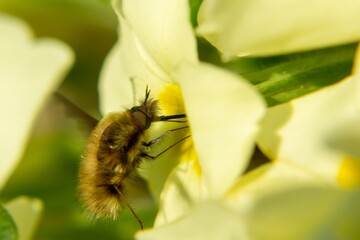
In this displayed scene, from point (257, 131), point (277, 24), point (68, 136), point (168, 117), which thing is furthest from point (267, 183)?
point (68, 136)

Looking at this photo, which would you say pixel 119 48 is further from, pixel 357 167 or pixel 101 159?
pixel 357 167

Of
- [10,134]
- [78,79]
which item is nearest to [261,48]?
[10,134]

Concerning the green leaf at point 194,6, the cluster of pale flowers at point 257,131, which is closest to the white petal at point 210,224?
the cluster of pale flowers at point 257,131

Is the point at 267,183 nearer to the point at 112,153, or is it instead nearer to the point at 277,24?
the point at 277,24

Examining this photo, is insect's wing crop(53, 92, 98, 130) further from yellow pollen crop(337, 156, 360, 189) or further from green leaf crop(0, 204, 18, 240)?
yellow pollen crop(337, 156, 360, 189)

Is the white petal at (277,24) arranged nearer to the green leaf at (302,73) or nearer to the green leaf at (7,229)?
the green leaf at (302,73)
